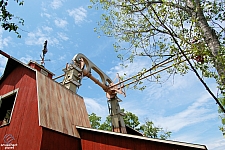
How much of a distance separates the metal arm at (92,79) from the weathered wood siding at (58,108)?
3.29ft

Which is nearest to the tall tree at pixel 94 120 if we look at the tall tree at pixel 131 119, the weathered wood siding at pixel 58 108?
the tall tree at pixel 131 119

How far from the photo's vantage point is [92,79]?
13.9 metres

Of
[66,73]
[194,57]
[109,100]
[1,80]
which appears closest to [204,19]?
[194,57]

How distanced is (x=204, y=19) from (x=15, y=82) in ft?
29.4

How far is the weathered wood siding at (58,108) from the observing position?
7402 millimetres

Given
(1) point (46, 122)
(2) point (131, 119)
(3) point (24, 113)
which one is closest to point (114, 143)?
(1) point (46, 122)

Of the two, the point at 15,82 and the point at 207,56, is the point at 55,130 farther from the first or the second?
the point at 207,56

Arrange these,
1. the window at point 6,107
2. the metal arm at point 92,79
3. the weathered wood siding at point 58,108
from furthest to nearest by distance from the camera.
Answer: the metal arm at point 92,79
the window at point 6,107
the weathered wood siding at point 58,108

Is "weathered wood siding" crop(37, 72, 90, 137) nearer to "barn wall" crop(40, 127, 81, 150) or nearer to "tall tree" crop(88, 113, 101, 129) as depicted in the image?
"barn wall" crop(40, 127, 81, 150)

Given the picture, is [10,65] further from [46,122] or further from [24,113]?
[46,122]

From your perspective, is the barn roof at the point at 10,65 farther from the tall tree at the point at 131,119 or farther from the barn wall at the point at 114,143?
the tall tree at the point at 131,119

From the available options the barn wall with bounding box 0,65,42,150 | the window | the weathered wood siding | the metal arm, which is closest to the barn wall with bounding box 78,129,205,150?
the weathered wood siding

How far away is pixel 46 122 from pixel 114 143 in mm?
2871

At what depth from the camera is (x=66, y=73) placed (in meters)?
11.2
